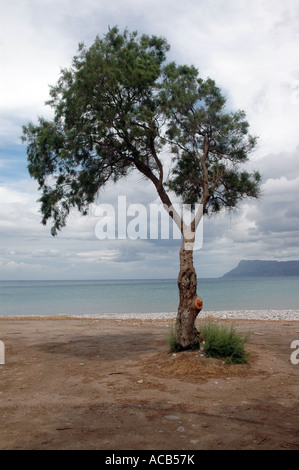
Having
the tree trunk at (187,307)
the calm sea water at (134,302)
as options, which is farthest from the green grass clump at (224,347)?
the calm sea water at (134,302)

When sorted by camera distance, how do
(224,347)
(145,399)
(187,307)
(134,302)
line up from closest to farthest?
1. (145,399)
2. (224,347)
3. (187,307)
4. (134,302)

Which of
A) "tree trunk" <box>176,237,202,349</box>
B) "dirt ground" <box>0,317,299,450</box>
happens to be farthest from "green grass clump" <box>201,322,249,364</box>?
"tree trunk" <box>176,237,202,349</box>

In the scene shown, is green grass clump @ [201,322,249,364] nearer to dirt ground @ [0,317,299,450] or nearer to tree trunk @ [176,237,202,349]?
dirt ground @ [0,317,299,450]

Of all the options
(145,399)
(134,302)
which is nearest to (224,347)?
(145,399)

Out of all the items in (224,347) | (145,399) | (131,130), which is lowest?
(145,399)

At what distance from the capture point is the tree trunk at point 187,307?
402 inches

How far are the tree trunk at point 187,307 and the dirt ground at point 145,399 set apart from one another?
430 mm

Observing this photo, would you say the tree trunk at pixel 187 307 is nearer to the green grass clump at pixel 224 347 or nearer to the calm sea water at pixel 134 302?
the green grass clump at pixel 224 347

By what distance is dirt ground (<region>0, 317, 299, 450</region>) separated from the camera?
5230 millimetres

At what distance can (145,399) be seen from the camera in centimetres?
712

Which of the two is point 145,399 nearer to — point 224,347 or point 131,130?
point 224,347

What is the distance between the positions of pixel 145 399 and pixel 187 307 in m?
3.49
